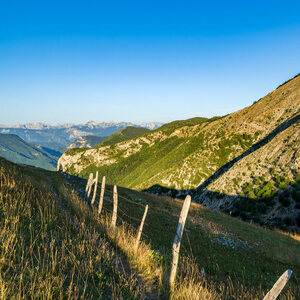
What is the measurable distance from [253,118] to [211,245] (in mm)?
65232

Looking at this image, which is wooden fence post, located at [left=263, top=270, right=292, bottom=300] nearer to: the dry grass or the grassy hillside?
the grassy hillside

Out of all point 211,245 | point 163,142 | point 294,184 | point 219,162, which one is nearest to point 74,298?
point 211,245

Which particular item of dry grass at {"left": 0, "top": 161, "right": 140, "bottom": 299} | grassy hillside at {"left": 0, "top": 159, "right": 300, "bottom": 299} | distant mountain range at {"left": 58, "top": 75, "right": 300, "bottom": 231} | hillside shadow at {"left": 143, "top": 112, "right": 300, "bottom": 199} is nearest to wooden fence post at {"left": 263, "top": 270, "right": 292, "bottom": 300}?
grassy hillside at {"left": 0, "top": 159, "right": 300, "bottom": 299}

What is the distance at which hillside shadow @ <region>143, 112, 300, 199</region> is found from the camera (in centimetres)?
5097

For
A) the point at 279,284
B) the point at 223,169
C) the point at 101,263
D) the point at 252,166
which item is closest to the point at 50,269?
the point at 101,263

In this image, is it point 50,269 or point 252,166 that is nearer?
point 50,269

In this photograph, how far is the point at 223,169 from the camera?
193 feet

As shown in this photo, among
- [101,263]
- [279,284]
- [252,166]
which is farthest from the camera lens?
[252,166]

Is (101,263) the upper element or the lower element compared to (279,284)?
lower

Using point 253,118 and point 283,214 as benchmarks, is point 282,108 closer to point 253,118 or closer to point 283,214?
point 253,118

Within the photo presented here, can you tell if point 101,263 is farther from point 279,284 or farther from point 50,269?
point 279,284

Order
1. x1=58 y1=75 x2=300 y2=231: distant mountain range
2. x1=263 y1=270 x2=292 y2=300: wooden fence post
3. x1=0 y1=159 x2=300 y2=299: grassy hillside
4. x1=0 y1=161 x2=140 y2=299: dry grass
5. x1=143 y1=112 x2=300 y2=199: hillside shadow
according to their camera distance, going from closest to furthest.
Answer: x1=263 y1=270 x2=292 y2=300: wooden fence post < x1=0 y1=161 x2=140 y2=299: dry grass < x1=0 y1=159 x2=300 y2=299: grassy hillside < x1=58 y1=75 x2=300 y2=231: distant mountain range < x1=143 y1=112 x2=300 y2=199: hillside shadow

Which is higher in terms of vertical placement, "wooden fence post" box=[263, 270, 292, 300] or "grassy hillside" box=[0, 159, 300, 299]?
"wooden fence post" box=[263, 270, 292, 300]

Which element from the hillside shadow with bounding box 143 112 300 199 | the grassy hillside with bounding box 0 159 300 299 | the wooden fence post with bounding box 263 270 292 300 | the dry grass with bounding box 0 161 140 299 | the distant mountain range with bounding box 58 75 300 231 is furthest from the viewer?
the hillside shadow with bounding box 143 112 300 199
